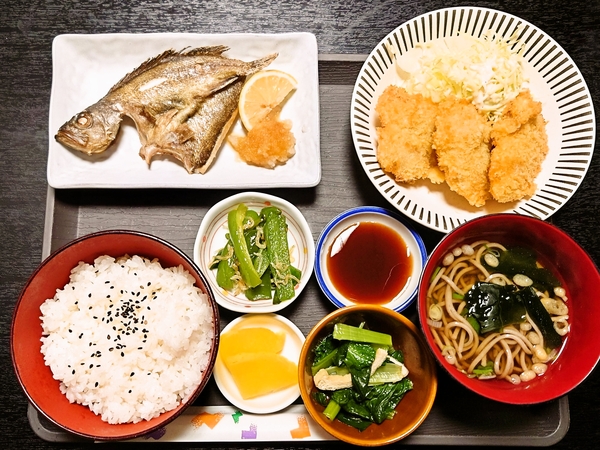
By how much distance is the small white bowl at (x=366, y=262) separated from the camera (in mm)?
2234

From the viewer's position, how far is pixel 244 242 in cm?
222

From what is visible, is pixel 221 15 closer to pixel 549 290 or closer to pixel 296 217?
pixel 296 217

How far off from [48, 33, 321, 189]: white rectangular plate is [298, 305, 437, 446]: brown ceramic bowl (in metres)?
0.61

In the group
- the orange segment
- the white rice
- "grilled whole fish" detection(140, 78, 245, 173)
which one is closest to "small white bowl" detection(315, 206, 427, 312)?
the orange segment

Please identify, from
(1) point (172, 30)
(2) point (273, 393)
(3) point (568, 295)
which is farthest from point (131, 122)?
(3) point (568, 295)

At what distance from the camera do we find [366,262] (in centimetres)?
233

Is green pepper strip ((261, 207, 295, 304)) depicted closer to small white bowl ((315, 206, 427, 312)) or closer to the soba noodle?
small white bowl ((315, 206, 427, 312))

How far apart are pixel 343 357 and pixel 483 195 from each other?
0.89m

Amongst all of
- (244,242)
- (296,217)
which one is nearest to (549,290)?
(296,217)

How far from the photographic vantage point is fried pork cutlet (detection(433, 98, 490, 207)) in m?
2.11

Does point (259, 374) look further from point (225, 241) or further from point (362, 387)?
point (225, 241)

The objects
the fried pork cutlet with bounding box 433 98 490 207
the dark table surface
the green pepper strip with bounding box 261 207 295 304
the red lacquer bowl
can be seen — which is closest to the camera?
the red lacquer bowl

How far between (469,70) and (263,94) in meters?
0.90

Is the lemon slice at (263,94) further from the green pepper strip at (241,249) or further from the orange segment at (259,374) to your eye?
the orange segment at (259,374)
